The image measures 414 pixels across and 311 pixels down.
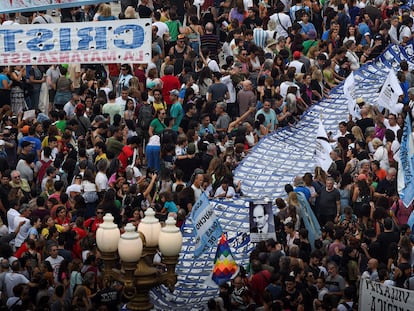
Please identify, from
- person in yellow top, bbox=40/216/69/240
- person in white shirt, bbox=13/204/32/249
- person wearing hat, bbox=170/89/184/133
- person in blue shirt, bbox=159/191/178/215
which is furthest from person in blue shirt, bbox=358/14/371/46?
person in yellow top, bbox=40/216/69/240

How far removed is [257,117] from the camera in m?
29.9

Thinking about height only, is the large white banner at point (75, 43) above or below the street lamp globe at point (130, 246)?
above

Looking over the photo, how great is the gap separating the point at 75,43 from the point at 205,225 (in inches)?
245

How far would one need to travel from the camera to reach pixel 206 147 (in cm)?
Result: 2762

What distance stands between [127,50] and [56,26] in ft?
4.66

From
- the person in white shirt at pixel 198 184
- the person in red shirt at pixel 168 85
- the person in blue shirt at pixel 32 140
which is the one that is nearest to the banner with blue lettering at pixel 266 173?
the person in white shirt at pixel 198 184

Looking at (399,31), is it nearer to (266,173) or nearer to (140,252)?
(266,173)

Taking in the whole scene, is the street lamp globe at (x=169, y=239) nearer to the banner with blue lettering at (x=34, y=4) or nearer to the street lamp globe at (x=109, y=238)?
the street lamp globe at (x=109, y=238)

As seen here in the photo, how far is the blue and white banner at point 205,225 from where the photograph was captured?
2280cm

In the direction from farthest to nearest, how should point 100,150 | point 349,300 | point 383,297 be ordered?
1. point 100,150
2. point 349,300
3. point 383,297

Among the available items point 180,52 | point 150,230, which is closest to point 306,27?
point 180,52

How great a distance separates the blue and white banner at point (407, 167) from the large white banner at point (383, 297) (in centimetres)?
208

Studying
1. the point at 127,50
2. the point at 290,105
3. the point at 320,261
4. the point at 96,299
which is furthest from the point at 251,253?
the point at 290,105

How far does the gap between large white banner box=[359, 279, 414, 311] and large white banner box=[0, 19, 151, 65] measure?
25.7 feet
